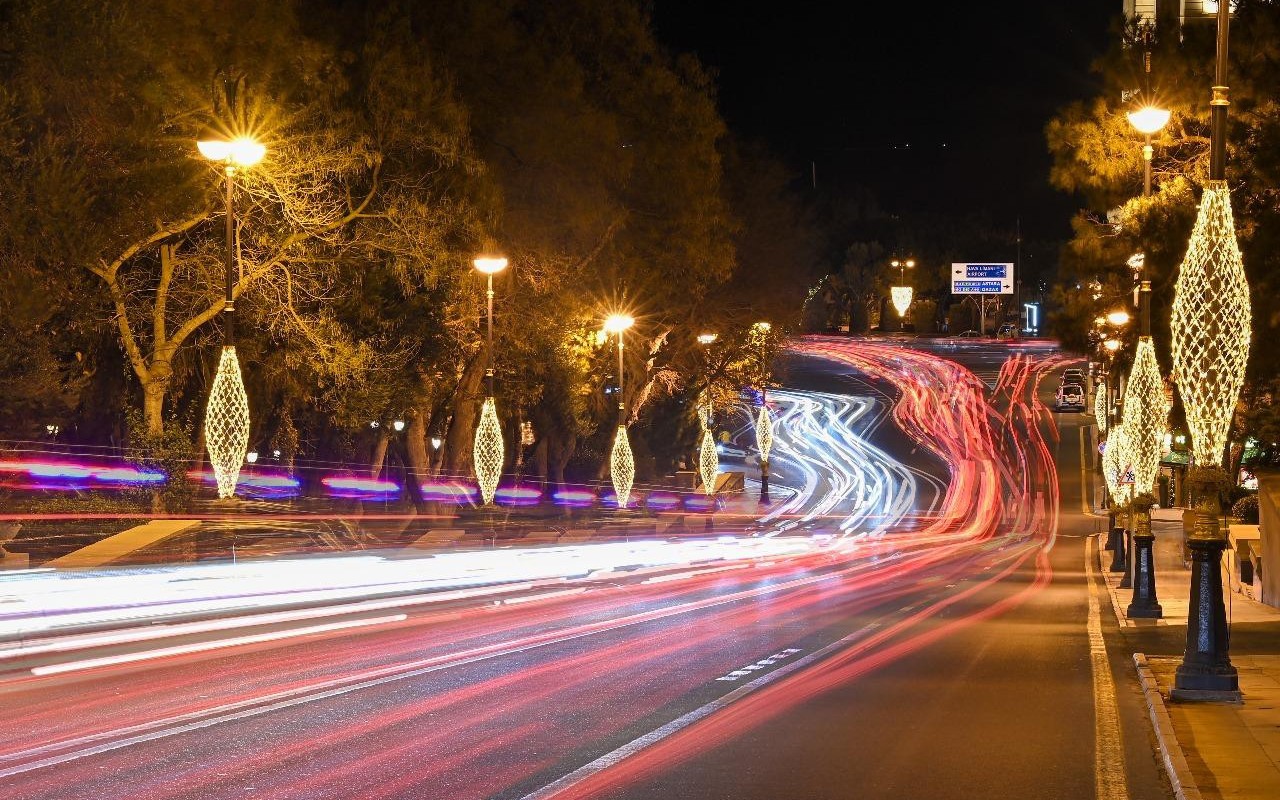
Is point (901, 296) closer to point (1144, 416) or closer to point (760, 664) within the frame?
point (1144, 416)

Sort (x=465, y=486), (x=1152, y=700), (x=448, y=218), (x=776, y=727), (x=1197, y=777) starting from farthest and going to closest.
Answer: (x=465, y=486) < (x=448, y=218) < (x=1152, y=700) < (x=776, y=727) < (x=1197, y=777)

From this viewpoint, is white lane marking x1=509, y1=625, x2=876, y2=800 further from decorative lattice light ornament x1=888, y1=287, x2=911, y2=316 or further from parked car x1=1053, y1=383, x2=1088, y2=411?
decorative lattice light ornament x1=888, y1=287, x2=911, y2=316

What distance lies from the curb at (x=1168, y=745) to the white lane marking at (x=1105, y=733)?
0.28 metres

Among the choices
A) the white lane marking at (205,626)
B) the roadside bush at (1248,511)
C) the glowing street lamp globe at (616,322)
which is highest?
the glowing street lamp globe at (616,322)

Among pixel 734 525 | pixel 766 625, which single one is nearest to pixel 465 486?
pixel 734 525

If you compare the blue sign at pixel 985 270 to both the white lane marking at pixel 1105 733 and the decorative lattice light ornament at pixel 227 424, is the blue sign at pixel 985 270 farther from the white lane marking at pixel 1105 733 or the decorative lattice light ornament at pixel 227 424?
the white lane marking at pixel 1105 733

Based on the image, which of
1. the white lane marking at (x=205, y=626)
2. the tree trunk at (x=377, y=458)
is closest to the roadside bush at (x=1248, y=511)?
the white lane marking at (x=205, y=626)

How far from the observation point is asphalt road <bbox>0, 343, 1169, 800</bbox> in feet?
33.0

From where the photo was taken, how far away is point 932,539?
57.5 m

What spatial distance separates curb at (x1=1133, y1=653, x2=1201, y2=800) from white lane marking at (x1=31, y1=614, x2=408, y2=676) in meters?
9.26

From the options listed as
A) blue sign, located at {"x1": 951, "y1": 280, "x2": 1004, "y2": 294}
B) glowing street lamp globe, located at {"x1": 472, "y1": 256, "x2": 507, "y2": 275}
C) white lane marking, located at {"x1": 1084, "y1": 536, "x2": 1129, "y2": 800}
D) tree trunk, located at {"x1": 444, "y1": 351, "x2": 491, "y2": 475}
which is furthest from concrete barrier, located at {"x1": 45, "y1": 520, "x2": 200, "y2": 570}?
blue sign, located at {"x1": 951, "y1": 280, "x2": 1004, "y2": 294}

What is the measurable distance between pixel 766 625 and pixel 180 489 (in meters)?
16.4

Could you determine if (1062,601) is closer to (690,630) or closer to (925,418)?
(690,630)

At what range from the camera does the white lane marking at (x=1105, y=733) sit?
10094 mm
